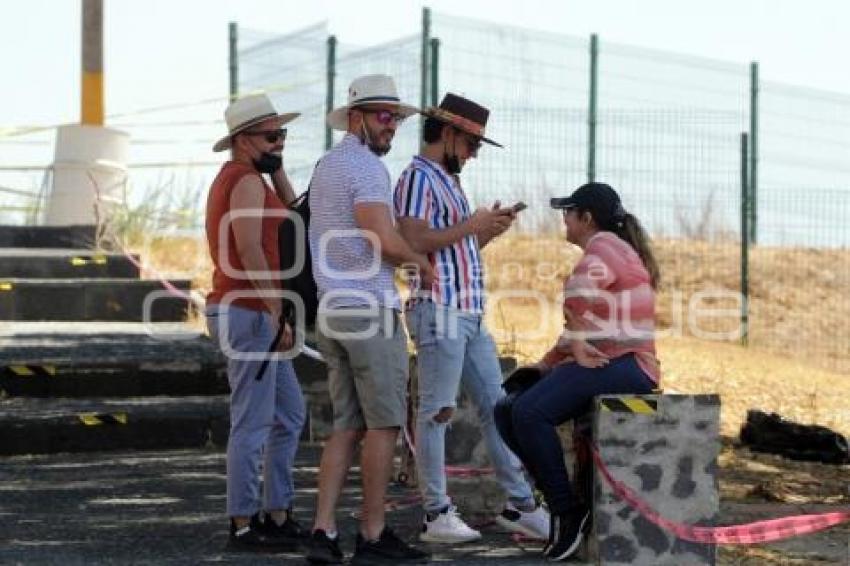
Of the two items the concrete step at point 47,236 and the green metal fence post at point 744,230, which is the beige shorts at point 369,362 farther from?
the green metal fence post at point 744,230

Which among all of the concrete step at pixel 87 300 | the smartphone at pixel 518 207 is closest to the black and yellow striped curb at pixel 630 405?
the smartphone at pixel 518 207

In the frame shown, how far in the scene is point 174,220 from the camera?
66.3 ft

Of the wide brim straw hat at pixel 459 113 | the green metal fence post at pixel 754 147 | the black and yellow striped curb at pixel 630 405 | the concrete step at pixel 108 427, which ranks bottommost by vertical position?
the concrete step at pixel 108 427

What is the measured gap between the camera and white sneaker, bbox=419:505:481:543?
910 cm

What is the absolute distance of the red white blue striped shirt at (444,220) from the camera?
29.2 feet

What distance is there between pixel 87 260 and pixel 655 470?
1011 cm

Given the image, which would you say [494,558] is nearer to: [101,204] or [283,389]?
[283,389]

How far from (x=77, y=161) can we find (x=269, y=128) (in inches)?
419

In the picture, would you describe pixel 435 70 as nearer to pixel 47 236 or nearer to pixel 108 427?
pixel 47 236

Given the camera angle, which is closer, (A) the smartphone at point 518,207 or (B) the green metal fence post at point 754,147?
(A) the smartphone at point 518,207

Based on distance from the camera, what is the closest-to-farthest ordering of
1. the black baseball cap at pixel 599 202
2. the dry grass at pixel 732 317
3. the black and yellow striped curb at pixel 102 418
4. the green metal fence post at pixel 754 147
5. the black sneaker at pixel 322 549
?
the black sneaker at pixel 322 549, the black baseball cap at pixel 599 202, the black and yellow striped curb at pixel 102 418, the dry grass at pixel 732 317, the green metal fence post at pixel 754 147

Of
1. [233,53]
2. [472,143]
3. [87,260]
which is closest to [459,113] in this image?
[472,143]

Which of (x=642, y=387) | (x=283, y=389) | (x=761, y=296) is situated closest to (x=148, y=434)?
(x=283, y=389)

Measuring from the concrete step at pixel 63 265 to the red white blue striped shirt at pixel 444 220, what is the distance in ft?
30.1
